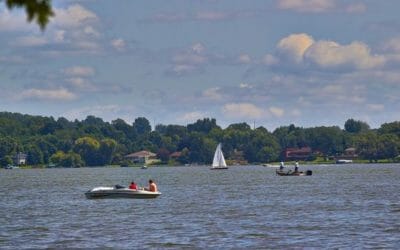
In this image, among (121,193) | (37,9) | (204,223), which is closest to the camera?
(37,9)

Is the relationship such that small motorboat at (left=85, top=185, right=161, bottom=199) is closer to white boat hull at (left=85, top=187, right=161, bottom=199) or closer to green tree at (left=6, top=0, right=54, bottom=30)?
white boat hull at (left=85, top=187, right=161, bottom=199)

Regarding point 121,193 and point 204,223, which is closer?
point 204,223

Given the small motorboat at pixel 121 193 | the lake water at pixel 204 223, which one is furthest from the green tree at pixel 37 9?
the small motorboat at pixel 121 193

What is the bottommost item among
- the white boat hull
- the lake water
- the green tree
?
→ the lake water


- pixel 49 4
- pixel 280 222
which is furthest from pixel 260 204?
pixel 49 4

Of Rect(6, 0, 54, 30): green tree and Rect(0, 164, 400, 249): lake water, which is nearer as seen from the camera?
Rect(6, 0, 54, 30): green tree

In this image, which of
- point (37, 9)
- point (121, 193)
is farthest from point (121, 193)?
point (37, 9)

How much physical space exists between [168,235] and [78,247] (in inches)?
302

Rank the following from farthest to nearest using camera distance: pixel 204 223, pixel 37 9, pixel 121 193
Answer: pixel 121 193 < pixel 204 223 < pixel 37 9

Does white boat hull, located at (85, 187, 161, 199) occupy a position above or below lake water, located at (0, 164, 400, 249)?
above

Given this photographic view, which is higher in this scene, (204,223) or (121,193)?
(121,193)

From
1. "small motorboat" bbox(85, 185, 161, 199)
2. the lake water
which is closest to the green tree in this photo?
the lake water

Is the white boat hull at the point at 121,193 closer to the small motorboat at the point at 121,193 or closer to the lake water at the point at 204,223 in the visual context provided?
the small motorboat at the point at 121,193

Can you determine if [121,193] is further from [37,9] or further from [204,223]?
[37,9]
